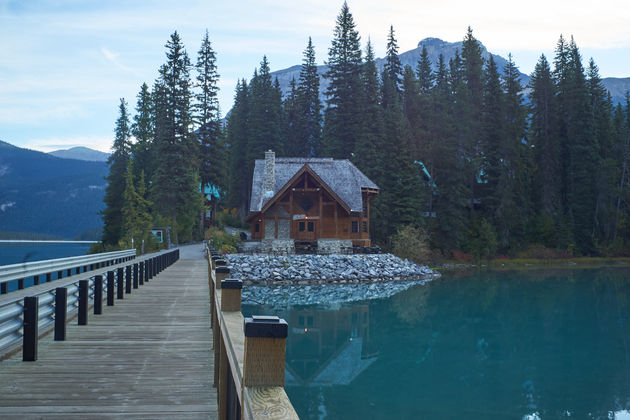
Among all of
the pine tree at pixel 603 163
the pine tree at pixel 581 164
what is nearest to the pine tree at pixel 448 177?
the pine tree at pixel 581 164

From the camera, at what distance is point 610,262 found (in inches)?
1927

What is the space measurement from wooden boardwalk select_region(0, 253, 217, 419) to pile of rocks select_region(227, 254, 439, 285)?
2151 centimetres

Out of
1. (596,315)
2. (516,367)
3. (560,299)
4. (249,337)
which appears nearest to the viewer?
(249,337)

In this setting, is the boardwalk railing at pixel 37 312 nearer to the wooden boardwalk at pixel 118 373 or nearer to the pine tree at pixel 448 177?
the wooden boardwalk at pixel 118 373

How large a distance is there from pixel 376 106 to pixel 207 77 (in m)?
20.0

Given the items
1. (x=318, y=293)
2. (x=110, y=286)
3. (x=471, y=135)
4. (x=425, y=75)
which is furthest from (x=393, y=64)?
(x=110, y=286)

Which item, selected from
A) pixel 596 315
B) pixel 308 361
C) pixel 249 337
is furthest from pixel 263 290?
pixel 249 337

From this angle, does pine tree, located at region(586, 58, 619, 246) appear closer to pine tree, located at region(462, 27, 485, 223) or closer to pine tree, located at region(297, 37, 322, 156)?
pine tree, located at region(462, 27, 485, 223)

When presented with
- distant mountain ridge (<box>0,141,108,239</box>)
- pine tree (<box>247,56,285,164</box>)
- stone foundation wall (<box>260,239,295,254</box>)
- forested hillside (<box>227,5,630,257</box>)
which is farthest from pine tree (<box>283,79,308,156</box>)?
stone foundation wall (<box>260,239,295,254</box>)

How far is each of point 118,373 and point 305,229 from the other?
33262 millimetres

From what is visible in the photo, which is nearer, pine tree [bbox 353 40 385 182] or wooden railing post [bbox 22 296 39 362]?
wooden railing post [bbox 22 296 39 362]

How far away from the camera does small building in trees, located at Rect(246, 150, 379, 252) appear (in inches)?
1454

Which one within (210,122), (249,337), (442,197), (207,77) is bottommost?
(249,337)

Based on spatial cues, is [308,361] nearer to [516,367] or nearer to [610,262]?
[516,367]
